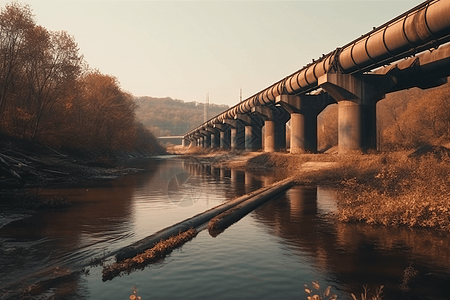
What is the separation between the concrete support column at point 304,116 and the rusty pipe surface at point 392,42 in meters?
5.59

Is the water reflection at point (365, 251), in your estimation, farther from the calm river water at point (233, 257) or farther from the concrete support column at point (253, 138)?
the concrete support column at point (253, 138)

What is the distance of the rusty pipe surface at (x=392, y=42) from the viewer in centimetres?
2141

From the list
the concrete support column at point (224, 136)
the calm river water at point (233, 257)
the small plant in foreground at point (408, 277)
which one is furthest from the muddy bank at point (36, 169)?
the concrete support column at point (224, 136)

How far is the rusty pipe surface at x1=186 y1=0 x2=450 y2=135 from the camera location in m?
21.4

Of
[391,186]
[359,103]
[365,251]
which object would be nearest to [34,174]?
[391,186]

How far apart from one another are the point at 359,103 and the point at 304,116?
45.3ft

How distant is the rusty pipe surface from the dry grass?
62.2 feet

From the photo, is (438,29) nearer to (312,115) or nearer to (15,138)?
(312,115)

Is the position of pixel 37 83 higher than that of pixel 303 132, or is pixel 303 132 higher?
pixel 37 83

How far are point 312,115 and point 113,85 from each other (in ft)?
99.0

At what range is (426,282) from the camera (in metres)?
6.89

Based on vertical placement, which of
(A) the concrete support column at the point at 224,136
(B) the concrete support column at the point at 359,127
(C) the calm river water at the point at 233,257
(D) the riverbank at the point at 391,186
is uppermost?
(A) the concrete support column at the point at 224,136

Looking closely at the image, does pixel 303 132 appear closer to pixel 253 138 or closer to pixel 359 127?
pixel 359 127

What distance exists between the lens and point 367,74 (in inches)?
1228
